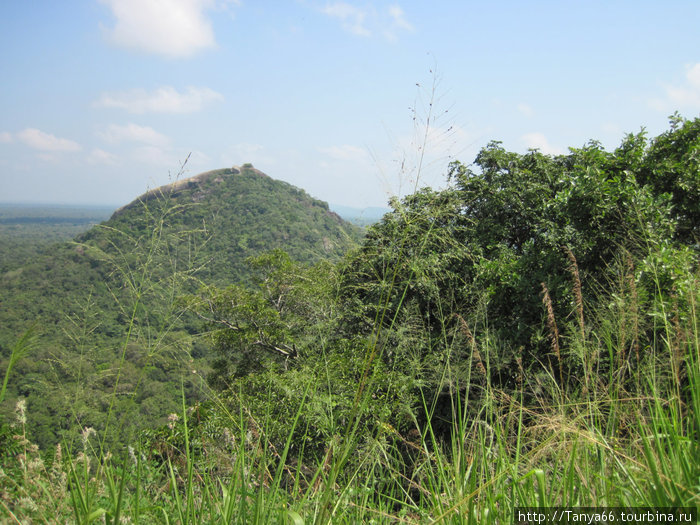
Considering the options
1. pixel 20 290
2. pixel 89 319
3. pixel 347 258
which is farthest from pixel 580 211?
pixel 20 290

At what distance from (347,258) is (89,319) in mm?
1213

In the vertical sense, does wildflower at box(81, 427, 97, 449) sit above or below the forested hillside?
below

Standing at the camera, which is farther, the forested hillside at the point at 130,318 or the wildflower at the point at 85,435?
the forested hillside at the point at 130,318

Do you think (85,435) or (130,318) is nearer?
(85,435)

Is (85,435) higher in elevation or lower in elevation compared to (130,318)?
lower

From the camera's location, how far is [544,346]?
4.94 m

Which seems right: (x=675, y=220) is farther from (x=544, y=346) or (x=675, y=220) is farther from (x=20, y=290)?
(x=20, y=290)

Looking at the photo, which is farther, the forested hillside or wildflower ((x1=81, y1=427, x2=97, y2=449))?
the forested hillside

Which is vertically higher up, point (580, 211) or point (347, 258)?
point (580, 211)

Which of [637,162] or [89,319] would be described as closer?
[89,319]

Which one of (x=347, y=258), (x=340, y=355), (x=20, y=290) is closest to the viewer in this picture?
(x=347, y=258)

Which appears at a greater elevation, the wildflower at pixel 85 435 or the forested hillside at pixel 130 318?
the forested hillside at pixel 130 318

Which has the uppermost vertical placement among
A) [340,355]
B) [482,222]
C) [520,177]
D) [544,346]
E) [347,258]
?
[520,177]

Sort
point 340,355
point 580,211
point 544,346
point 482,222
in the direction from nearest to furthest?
1. point 544,346
2. point 580,211
3. point 340,355
4. point 482,222
